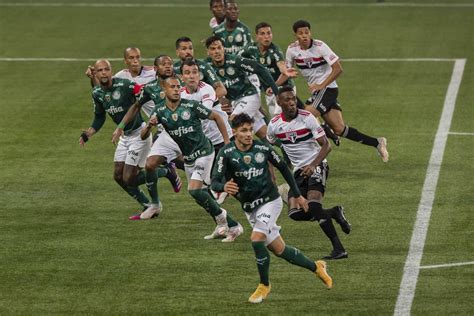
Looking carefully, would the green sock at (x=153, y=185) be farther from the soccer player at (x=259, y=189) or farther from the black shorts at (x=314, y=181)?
the soccer player at (x=259, y=189)

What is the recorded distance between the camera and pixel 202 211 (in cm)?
2275

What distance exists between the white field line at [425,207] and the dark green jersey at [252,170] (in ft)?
6.42

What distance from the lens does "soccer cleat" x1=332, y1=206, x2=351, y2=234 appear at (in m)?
20.0

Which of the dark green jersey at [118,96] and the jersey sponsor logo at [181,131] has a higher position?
the jersey sponsor logo at [181,131]

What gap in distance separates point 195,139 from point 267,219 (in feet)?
10.9

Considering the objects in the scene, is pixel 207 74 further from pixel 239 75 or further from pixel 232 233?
pixel 232 233

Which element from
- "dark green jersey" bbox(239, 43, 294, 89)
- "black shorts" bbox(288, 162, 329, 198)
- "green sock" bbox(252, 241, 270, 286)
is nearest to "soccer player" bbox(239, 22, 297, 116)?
"dark green jersey" bbox(239, 43, 294, 89)

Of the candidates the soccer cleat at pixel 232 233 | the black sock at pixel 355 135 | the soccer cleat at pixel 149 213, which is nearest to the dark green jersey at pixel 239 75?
the black sock at pixel 355 135

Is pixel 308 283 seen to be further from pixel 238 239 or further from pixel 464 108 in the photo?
pixel 464 108

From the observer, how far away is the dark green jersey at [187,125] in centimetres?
2047

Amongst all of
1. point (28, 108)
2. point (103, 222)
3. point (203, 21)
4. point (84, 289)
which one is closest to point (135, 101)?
Answer: point (103, 222)

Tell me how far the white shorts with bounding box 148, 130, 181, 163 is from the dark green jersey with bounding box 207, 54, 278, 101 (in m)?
2.59

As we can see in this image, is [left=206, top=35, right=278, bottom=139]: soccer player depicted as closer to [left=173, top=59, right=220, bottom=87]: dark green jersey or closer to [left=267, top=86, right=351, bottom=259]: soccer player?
[left=173, top=59, right=220, bottom=87]: dark green jersey

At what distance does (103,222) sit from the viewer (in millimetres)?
22062
